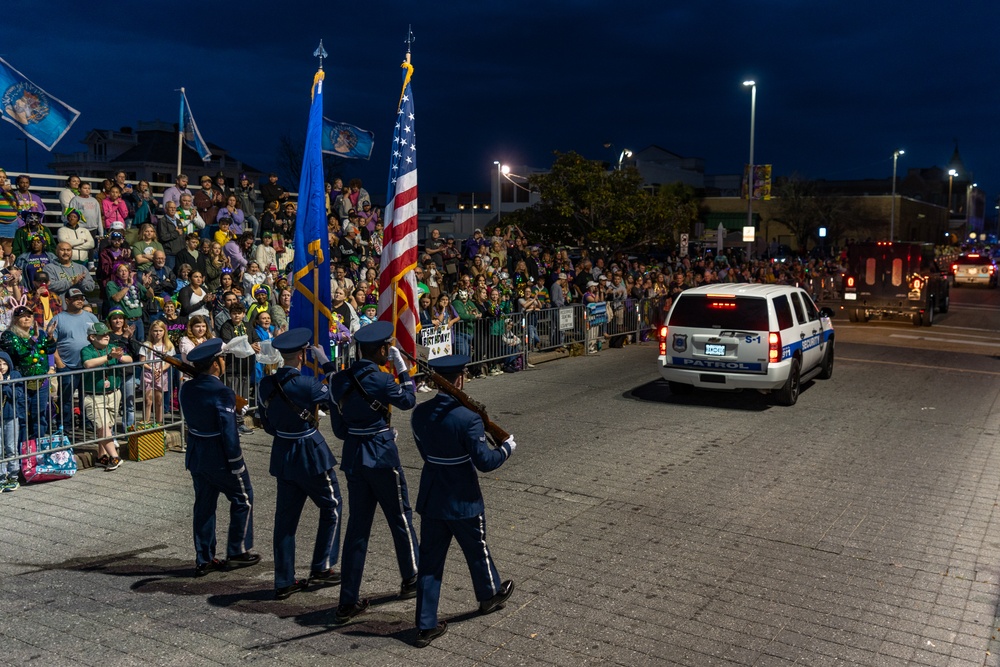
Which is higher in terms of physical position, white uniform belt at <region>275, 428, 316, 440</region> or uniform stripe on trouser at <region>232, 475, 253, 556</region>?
white uniform belt at <region>275, 428, 316, 440</region>

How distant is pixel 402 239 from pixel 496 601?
4.93 metres

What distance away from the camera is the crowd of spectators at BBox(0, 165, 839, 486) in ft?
36.4

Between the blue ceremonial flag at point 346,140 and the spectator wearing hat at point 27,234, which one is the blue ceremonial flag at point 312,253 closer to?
the spectator wearing hat at point 27,234

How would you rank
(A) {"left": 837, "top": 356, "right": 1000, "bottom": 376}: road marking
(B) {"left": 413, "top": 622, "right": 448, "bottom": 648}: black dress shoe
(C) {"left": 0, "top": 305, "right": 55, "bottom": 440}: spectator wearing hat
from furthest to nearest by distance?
(A) {"left": 837, "top": 356, "right": 1000, "bottom": 376}: road marking < (C) {"left": 0, "top": 305, "right": 55, "bottom": 440}: spectator wearing hat < (B) {"left": 413, "top": 622, "right": 448, "bottom": 648}: black dress shoe

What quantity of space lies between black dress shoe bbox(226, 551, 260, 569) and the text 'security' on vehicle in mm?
23593

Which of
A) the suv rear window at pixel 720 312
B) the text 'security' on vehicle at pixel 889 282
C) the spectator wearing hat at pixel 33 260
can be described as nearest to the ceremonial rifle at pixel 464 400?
the suv rear window at pixel 720 312

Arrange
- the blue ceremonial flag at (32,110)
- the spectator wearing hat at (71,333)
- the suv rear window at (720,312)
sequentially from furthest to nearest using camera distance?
the blue ceremonial flag at (32,110) < the suv rear window at (720,312) < the spectator wearing hat at (71,333)

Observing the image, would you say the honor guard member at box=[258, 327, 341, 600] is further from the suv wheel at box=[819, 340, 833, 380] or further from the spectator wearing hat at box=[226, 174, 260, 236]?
the spectator wearing hat at box=[226, 174, 260, 236]

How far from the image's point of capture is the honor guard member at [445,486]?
5.93m

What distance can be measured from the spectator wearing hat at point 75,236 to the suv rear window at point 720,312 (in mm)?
9164

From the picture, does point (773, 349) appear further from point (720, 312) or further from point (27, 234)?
point (27, 234)

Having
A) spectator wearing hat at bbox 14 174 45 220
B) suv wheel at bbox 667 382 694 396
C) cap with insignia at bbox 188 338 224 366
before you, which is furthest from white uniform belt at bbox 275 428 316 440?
spectator wearing hat at bbox 14 174 45 220

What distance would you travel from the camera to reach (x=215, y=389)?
7035mm

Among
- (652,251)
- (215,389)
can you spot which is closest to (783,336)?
(215,389)
